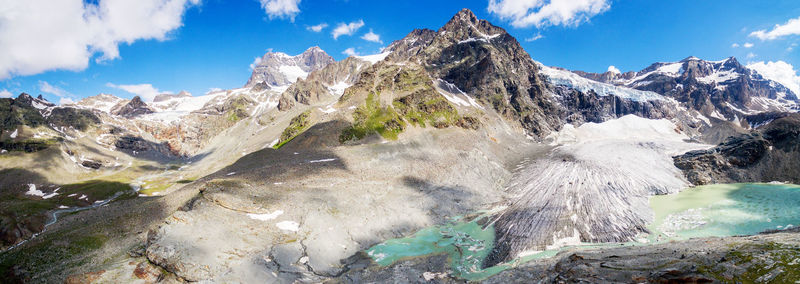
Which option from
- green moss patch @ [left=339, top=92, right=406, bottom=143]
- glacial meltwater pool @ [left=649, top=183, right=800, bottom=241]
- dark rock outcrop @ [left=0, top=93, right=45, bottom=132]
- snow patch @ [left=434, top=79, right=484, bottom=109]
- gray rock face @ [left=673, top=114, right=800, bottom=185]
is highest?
snow patch @ [left=434, top=79, right=484, bottom=109]

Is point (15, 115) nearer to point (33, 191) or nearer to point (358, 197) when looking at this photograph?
point (33, 191)

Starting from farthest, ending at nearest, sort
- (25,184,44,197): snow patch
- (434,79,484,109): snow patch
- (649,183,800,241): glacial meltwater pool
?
(434,79,484,109): snow patch < (25,184,44,197): snow patch < (649,183,800,241): glacial meltwater pool

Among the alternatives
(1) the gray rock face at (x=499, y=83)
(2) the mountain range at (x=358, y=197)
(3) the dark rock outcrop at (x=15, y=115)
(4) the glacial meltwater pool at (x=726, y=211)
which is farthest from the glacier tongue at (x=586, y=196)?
(3) the dark rock outcrop at (x=15, y=115)

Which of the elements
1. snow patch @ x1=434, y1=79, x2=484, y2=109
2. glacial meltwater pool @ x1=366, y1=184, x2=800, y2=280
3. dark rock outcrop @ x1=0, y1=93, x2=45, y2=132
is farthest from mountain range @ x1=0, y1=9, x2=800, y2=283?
dark rock outcrop @ x1=0, y1=93, x2=45, y2=132

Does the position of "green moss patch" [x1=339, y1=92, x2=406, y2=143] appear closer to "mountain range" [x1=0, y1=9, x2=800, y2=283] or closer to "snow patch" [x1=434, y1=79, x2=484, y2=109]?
"mountain range" [x1=0, y1=9, x2=800, y2=283]

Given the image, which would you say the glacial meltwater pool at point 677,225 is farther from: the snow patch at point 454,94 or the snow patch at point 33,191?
the snow patch at point 33,191

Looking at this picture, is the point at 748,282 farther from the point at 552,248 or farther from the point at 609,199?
the point at 609,199
